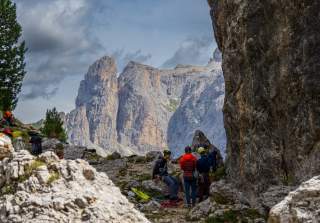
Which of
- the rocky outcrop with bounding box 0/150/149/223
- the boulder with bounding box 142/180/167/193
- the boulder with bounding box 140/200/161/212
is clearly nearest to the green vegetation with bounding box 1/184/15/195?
the rocky outcrop with bounding box 0/150/149/223

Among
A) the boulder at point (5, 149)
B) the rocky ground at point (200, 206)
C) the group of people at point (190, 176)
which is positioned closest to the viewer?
the boulder at point (5, 149)

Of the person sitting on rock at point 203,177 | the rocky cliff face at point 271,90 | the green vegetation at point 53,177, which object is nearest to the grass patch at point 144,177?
the person sitting on rock at point 203,177

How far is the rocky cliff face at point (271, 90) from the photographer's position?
21438mm

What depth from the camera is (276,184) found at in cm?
2353

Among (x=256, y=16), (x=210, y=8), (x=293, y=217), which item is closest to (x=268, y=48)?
(x=256, y=16)

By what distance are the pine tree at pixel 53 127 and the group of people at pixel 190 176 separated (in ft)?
101

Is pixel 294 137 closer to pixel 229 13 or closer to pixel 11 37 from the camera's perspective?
pixel 229 13

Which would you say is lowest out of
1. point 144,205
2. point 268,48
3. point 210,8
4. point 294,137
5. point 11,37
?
point 144,205

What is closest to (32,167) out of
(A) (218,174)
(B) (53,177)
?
(B) (53,177)

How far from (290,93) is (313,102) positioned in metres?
1.70

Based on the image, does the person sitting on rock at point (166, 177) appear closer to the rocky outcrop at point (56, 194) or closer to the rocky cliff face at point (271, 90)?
the rocky cliff face at point (271, 90)

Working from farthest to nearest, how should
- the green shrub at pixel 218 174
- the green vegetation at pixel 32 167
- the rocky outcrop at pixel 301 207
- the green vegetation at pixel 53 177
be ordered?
the green shrub at pixel 218 174, the green vegetation at pixel 32 167, the green vegetation at pixel 53 177, the rocky outcrop at pixel 301 207

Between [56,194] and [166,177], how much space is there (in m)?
16.4

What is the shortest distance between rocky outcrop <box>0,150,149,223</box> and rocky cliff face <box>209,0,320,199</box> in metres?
10.9
